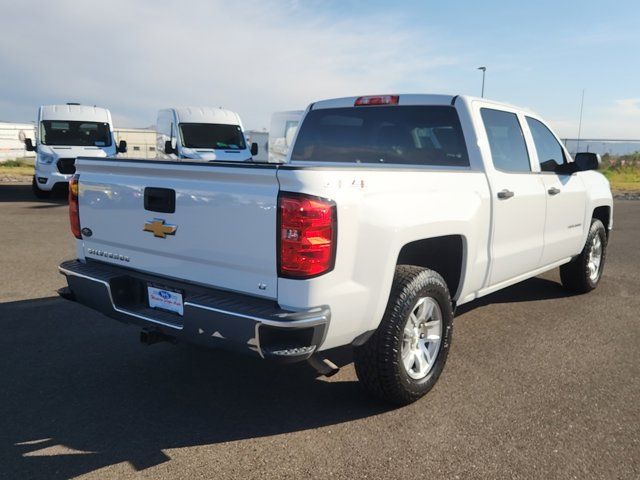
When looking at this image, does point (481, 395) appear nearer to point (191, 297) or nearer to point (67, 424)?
point (191, 297)

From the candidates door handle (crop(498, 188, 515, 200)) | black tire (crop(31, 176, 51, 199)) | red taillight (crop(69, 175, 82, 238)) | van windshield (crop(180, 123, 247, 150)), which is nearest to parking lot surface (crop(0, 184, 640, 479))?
red taillight (crop(69, 175, 82, 238))

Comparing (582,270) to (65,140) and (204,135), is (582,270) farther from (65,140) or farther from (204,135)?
(65,140)

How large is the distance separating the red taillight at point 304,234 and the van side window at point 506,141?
80.7 inches

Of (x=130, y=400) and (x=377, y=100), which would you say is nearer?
(x=130, y=400)

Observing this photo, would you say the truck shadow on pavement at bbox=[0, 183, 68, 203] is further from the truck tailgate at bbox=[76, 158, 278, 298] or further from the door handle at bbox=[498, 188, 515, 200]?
the door handle at bbox=[498, 188, 515, 200]

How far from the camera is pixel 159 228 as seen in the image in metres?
3.21

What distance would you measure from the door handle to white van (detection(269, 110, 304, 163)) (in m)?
15.4

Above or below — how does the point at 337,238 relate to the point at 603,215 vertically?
above

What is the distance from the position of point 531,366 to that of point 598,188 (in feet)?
9.22

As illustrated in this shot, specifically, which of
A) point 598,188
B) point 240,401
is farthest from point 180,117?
point 240,401

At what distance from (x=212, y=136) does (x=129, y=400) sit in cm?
1180

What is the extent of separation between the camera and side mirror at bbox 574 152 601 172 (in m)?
5.07

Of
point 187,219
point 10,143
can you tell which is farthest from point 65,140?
point 10,143

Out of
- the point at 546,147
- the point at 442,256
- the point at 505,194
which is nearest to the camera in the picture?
the point at 442,256
